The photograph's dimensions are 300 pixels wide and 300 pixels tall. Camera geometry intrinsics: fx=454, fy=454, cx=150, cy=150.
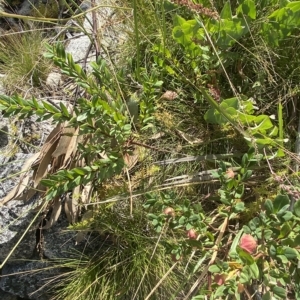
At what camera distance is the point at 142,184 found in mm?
1534

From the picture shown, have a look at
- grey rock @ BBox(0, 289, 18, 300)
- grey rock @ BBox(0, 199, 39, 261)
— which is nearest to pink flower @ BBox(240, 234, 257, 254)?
grey rock @ BBox(0, 199, 39, 261)

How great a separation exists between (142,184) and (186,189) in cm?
15

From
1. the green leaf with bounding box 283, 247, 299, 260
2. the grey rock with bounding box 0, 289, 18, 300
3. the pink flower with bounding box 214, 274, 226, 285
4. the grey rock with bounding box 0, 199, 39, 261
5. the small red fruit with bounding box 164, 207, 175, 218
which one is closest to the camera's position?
the green leaf with bounding box 283, 247, 299, 260

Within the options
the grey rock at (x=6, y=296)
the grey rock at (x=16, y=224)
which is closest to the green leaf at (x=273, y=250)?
the grey rock at (x=16, y=224)

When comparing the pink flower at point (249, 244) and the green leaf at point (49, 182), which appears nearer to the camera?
the pink flower at point (249, 244)

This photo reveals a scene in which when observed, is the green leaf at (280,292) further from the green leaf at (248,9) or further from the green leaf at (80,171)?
the green leaf at (248,9)

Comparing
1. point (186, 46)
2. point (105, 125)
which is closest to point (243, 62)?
point (186, 46)

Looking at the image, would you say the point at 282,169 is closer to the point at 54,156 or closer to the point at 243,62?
the point at 243,62

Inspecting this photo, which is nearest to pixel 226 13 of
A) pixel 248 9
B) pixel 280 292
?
pixel 248 9

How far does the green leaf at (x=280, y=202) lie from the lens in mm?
1046

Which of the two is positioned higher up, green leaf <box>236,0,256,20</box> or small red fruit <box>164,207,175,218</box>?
green leaf <box>236,0,256,20</box>

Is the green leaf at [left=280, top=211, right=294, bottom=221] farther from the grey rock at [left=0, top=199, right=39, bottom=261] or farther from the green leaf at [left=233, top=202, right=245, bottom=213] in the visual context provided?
the grey rock at [left=0, top=199, right=39, bottom=261]

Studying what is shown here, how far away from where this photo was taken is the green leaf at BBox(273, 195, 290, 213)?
1046mm

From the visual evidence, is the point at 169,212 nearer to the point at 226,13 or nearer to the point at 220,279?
the point at 220,279
